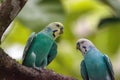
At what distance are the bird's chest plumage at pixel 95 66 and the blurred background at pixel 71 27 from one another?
32.4 inches

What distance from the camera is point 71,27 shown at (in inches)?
141

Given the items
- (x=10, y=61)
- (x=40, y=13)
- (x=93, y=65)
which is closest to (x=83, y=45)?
(x=93, y=65)

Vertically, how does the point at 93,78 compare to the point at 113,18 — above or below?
above

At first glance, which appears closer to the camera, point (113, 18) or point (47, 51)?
point (47, 51)

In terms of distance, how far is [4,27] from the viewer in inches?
62.1

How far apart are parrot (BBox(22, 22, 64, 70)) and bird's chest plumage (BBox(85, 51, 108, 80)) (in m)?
0.18

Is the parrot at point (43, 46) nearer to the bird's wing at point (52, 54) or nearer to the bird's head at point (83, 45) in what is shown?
the bird's wing at point (52, 54)

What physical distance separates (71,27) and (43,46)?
5.17 ft

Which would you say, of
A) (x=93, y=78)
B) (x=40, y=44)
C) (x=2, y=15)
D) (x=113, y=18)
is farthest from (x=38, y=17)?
(x=2, y=15)

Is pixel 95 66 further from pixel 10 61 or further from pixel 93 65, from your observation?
pixel 10 61

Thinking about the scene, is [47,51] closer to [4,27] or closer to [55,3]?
[4,27]

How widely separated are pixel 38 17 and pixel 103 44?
33.4 inches

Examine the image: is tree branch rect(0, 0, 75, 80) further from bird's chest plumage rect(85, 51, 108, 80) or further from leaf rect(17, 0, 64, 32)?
leaf rect(17, 0, 64, 32)

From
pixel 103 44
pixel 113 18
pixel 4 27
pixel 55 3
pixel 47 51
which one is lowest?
pixel 103 44
